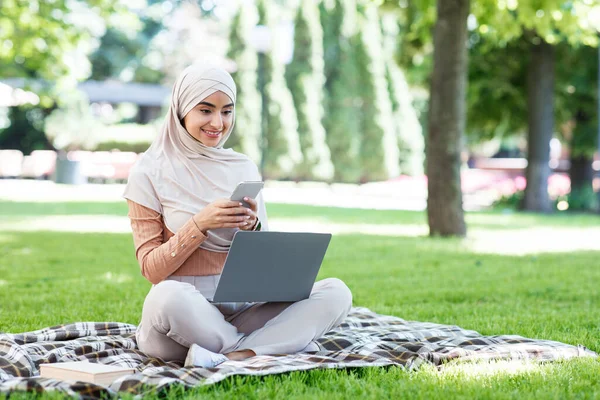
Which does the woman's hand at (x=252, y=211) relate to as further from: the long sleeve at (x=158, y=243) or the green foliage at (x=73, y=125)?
the green foliage at (x=73, y=125)

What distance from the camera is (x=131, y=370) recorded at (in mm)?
3412

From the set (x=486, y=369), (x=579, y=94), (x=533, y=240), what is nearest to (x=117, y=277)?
(x=486, y=369)

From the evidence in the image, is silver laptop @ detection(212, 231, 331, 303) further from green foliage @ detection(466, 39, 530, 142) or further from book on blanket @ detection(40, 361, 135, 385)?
green foliage @ detection(466, 39, 530, 142)

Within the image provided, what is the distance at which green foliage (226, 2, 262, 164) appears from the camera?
31.3m

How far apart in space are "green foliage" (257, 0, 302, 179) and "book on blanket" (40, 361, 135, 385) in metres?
28.3

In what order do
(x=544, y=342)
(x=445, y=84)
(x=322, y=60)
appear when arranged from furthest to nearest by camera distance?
(x=322, y=60), (x=445, y=84), (x=544, y=342)

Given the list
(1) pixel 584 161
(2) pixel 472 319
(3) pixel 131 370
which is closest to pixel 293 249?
(3) pixel 131 370

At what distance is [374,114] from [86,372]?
29.8 metres

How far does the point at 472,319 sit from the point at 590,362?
1623mm

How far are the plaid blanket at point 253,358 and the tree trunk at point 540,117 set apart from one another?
1474cm

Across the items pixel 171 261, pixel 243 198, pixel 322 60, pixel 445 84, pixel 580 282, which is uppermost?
pixel 322 60

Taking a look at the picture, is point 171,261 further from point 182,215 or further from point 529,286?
point 529,286

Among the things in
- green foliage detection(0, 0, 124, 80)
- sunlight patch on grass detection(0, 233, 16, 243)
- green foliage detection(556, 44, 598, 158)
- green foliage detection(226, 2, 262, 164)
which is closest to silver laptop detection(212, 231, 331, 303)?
sunlight patch on grass detection(0, 233, 16, 243)

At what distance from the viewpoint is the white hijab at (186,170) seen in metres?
3.93
